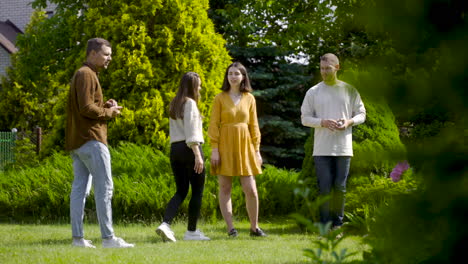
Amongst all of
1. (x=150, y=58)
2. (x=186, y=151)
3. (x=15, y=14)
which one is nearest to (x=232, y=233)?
(x=186, y=151)

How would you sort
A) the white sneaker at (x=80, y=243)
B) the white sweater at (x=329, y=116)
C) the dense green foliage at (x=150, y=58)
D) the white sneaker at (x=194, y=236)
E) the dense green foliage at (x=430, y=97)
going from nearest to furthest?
the dense green foliage at (x=430, y=97) < the white sneaker at (x=80, y=243) < the white sweater at (x=329, y=116) < the white sneaker at (x=194, y=236) < the dense green foliage at (x=150, y=58)

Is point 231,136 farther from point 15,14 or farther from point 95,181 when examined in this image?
point 15,14

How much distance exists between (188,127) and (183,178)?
0.55m

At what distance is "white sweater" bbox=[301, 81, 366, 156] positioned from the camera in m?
6.80

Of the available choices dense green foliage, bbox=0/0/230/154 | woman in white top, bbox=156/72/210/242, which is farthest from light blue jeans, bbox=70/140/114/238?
dense green foliage, bbox=0/0/230/154

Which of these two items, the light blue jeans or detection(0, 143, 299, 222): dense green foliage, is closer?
the light blue jeans

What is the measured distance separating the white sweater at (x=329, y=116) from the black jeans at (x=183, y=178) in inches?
47.8

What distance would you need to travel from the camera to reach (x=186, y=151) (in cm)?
680

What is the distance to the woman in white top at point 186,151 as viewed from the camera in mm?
6727

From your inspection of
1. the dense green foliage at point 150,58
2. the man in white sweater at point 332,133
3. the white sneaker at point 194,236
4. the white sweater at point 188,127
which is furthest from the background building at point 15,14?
the man in white sweater at point 332,133

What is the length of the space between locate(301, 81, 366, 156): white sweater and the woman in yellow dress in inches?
29.4

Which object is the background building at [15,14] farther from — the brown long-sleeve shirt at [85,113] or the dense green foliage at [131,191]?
the brown long-sleeve shirt at [85,113]

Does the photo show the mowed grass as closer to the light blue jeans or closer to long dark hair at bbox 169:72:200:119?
the light blue jeans

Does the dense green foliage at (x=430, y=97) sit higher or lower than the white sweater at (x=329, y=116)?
lower
